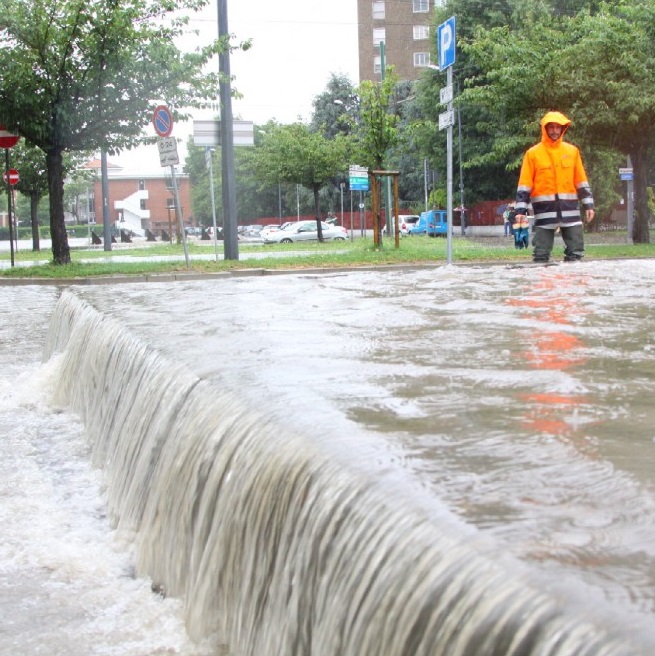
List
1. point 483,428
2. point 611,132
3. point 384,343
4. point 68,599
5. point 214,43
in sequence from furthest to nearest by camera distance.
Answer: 1. point 611,132
2. point 214,43
3. point 384,343
4. point 68,599
5. point 483,428

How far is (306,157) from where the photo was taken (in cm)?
4375

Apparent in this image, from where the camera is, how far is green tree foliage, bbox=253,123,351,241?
43.7 m

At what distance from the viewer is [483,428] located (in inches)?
78.7

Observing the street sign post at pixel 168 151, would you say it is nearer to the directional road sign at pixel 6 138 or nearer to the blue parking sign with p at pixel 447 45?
the directional road sign at pixel 6 138

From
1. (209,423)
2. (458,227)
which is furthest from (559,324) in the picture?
(458,227)

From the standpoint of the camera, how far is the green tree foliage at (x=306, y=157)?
1720 inches

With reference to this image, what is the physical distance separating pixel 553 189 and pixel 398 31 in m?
67.7

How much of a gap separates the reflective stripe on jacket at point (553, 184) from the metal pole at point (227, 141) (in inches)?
387

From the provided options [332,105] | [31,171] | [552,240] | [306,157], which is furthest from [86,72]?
[332,105]

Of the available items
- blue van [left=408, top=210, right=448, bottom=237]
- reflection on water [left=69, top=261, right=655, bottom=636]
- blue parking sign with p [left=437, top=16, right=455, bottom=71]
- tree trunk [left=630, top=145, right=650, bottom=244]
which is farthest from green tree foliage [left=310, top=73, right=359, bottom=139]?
reflection on water [left=69, top=261, right=655, bottom=636]

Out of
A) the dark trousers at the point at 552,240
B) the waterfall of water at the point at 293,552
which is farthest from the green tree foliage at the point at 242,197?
the waterfall of water at the point at 293,552

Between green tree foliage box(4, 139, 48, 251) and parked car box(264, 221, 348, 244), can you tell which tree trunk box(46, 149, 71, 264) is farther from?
parked car box(264, 221, 348, 244)

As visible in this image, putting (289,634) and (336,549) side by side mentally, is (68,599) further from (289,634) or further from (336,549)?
(336,549)

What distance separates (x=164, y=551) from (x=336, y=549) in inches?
42.6
